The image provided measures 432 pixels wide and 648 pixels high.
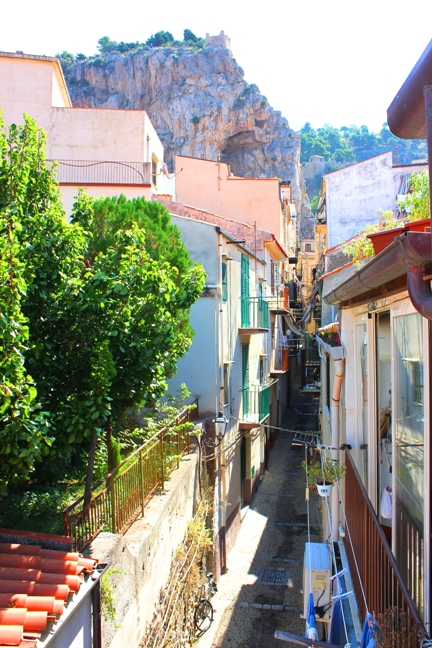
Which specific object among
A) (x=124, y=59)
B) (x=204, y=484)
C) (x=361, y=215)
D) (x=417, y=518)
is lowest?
(x=204, y=484)

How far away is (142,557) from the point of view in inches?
310

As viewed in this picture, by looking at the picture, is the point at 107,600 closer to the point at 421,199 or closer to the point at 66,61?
the point at 421,199

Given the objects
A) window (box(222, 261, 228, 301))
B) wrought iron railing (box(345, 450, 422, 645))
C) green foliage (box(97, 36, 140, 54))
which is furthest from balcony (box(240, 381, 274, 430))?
green foliage (box(97, 36, 140, 54))

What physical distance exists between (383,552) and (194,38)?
324ft

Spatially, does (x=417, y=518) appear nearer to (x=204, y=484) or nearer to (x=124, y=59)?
(x=204, y=484)

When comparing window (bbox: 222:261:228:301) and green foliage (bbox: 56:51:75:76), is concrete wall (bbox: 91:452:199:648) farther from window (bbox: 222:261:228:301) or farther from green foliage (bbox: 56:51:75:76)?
green foliage (bbox: 56:51:75:76)

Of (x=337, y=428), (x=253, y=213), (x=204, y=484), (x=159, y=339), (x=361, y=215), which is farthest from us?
A: (x=253, y=213)

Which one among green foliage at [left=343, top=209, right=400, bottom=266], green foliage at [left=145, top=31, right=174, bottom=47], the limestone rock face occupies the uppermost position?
green foliage at [left=145, top=31, right=174, bottom=47]

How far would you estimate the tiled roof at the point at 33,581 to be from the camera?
15.6 feet

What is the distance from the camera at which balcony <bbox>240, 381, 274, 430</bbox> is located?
58.3 ft

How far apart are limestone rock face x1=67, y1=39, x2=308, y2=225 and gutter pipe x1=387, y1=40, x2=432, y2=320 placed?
59.6 metres

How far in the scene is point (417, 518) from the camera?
13.3 ft

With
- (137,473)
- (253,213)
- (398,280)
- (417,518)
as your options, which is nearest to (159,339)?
(137,473)

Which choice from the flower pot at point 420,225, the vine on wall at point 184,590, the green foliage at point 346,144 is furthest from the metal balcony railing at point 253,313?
the green foliage at point 346,144
